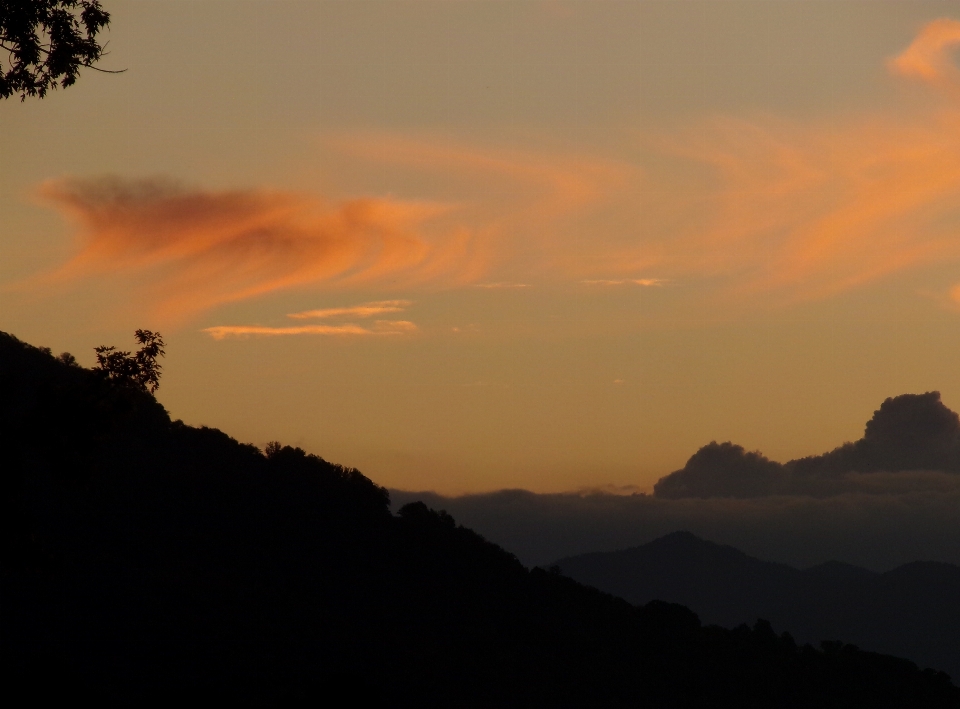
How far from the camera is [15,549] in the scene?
30172 millimetres

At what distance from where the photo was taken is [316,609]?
483ft

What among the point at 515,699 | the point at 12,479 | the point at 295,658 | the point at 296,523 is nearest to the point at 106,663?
the point at 295,658

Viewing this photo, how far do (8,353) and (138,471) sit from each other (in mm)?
22449

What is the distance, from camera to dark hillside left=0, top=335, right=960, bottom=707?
363ft

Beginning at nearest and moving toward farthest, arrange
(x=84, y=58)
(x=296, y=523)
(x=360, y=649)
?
(x=84, y=58)
(x=360, y=649)
(x=296, y=523)

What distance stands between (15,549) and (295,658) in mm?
92535

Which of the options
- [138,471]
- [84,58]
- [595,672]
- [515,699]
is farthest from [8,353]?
[84,58]

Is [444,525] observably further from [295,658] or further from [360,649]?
[295,658]

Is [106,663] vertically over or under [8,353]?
under

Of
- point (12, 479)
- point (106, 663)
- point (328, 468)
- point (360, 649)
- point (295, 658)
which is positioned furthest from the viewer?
point (328, 468)

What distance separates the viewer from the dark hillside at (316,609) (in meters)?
111

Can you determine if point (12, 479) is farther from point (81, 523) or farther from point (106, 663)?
point (81, 523)

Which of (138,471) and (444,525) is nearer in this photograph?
(138,471)

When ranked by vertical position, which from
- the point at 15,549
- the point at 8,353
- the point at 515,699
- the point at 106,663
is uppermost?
the point at 8,353
